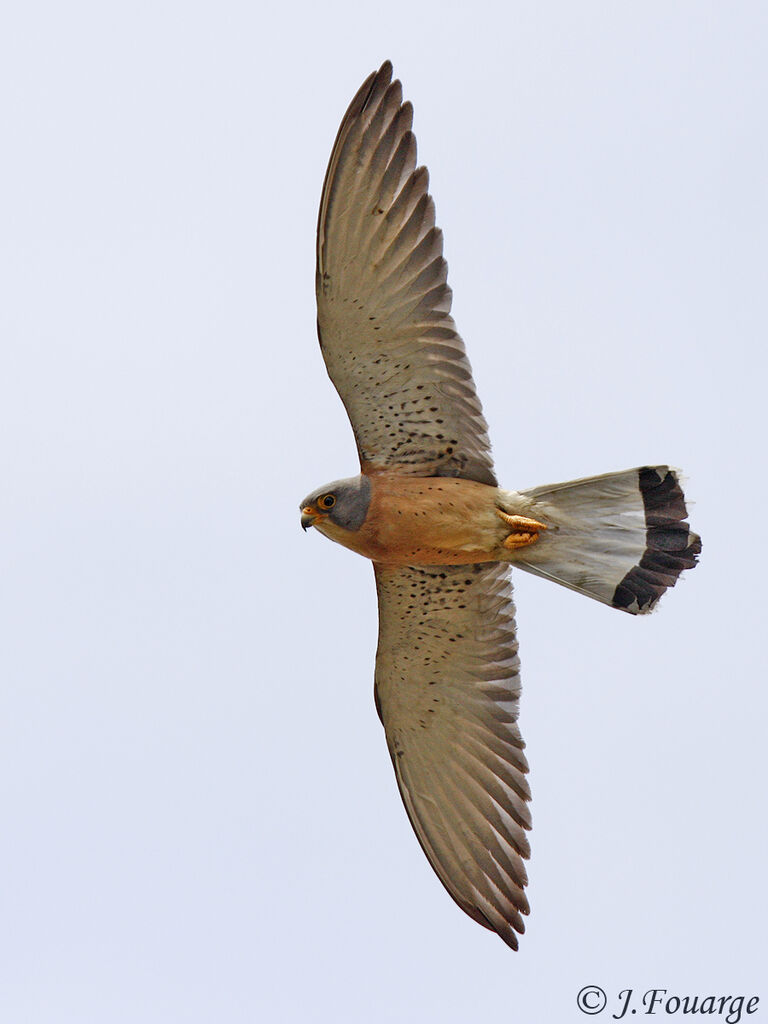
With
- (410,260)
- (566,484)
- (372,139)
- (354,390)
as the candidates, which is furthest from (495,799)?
(372,139)

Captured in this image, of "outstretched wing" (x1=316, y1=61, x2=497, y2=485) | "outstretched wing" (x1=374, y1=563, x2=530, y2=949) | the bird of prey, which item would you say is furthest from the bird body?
"outstretched wing" (x1=374, y1=563, x2=530, y2=949)

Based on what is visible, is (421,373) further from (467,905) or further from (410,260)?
(467,905)

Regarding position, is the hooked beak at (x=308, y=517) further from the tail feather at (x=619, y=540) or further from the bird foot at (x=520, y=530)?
the tail feather at (x=619, y=540)

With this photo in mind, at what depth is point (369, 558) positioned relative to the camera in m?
11.2

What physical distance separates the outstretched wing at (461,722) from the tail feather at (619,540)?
489mm

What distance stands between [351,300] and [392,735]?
347 cm

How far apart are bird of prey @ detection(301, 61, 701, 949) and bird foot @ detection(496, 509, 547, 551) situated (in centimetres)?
1

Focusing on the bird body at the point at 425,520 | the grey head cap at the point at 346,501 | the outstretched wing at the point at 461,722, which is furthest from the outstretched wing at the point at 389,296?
the outstretched wing at the point at 461,722

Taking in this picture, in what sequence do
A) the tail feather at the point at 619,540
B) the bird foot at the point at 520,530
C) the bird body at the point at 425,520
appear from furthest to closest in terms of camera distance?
the tail feather at the point at 619,540 → the bird foot at the point at 520,530 → the bird body at the point at 425,520

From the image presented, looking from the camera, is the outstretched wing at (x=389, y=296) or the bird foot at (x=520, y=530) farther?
the bird foot at (x=520, y=530)

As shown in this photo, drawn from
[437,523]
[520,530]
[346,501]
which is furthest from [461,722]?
[346,501]

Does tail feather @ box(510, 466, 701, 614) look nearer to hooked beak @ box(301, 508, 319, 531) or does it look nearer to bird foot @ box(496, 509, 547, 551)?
bird foot @ box(496, 509, 547, 551)

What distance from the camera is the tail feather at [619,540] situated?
11.3 meters

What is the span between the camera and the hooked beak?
1088 cm
